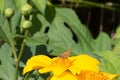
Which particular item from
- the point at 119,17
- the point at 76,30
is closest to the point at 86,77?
the point at 76,30

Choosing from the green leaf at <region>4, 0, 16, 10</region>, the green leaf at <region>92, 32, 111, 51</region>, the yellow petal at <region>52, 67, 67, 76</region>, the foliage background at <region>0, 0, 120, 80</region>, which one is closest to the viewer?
the yellow petal at <region>52, 67, 67, 76</region>

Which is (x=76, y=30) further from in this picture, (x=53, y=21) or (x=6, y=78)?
(x=6, y=78)

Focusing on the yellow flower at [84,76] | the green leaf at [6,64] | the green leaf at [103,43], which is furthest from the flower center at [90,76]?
the green leaf at [103,43]

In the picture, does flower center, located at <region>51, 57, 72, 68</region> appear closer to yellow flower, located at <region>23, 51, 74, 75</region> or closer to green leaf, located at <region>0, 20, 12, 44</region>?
yellow flower, located at <region>23, 51, 74, 75</region>

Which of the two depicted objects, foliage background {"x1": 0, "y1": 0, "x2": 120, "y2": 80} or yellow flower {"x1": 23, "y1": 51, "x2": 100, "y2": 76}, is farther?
foliage background {"x1": 0, "y1": 0, "x2": 120, "y2": 80}

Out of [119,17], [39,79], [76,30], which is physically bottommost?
[119,17]

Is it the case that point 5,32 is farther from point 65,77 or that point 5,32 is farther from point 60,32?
point 60,32

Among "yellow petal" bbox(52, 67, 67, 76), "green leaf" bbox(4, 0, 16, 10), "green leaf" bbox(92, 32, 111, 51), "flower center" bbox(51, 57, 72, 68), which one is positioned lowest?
"green leaf" bbox(92, 32, 111, 51)

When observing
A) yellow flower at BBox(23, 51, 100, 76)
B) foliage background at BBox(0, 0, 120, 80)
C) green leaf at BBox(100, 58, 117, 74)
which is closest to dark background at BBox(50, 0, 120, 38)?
foliage background at BBox(0, 0, 120, 80)
